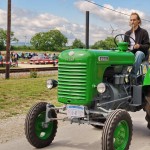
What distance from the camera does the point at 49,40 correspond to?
12362cm

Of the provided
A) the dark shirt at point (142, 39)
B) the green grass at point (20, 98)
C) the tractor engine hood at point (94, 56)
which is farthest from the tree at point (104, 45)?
the green grass at point (20, 98)

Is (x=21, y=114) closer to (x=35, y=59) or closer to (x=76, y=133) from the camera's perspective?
(x=76, y=133)

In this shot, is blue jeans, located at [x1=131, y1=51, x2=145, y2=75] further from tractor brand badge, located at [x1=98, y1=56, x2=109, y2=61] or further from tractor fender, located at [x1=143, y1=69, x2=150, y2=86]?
tractor brand badge, located at [x1=98, y1=56, x2=109, y2=61]

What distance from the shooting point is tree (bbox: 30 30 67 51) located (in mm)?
123625

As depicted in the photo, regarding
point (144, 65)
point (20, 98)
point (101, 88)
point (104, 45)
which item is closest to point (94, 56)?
point (101, 88)

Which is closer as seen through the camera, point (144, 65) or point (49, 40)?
point (144, 65)

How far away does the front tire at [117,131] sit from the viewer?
507cm

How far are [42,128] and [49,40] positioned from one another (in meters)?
118

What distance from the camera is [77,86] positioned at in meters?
5.68

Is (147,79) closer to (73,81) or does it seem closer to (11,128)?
(73,81)

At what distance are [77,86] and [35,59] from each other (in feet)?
136

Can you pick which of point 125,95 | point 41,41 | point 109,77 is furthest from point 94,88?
point 41,41

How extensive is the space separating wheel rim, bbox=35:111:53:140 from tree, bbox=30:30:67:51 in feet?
382

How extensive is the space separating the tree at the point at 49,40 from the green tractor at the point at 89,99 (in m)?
116
